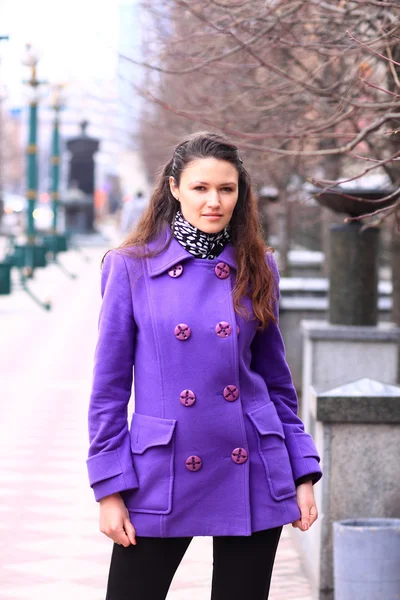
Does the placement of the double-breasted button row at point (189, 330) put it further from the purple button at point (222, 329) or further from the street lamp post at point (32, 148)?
the street lamp post at point (32, 148)

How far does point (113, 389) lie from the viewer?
316 centimetres

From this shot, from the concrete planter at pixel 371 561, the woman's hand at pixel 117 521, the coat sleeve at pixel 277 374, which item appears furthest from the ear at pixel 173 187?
the concrete planter at pixel 371 561

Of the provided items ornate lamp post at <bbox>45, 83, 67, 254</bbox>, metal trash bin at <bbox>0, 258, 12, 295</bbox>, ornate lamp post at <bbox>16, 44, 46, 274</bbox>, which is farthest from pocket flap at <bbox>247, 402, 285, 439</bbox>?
ornate lamp post at <bbox>45, 83, 67, 254</bbox>

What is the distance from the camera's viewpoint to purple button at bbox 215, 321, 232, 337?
10.3 feet

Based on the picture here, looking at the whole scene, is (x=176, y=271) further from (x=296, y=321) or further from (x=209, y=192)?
(x=296, y=321)

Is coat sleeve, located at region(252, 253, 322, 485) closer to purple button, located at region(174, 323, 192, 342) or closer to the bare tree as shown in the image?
purple button, located at region(174, 323, 192, 342)

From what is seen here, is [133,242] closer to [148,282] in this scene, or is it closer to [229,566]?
[148,282]

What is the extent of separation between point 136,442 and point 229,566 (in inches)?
15.1

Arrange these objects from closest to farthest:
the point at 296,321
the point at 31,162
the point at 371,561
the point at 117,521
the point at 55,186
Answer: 1. the point at 117,521
2. the point at 371,561
3. the point at 296,321
4. the point at 31,162
5. the point at 55,186

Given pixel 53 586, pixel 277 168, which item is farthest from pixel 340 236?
pixel 277 168

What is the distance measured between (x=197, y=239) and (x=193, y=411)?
45 cm

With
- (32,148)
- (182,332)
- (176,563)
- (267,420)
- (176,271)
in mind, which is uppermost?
(32,148)

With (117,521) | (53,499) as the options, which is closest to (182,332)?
(117,521)

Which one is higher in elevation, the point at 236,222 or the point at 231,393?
the point at 236,222
